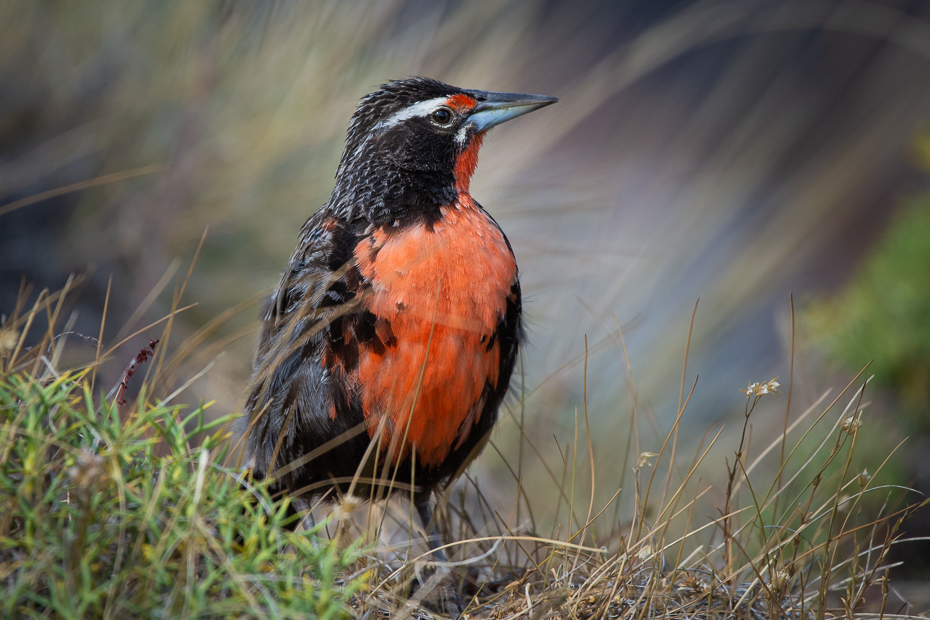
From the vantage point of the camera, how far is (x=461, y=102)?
221 cm

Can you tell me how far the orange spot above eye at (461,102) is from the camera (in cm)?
220

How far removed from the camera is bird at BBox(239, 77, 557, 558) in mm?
1861

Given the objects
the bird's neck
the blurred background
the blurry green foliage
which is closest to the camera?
the bird's neck

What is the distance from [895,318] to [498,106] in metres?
1.56

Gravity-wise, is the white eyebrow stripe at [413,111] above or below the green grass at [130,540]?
above

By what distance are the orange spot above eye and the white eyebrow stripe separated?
0.02 m

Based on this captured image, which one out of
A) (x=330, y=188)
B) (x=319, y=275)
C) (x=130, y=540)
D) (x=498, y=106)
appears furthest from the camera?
(x=330, y=188)

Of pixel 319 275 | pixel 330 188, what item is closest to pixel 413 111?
pixel 319 275

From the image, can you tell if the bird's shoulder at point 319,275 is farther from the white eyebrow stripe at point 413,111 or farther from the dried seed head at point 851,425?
the dried seed head at point 851,425

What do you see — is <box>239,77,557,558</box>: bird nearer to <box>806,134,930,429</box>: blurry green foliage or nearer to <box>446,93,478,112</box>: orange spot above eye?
<box>446,93,478,112</box>: orange spot above eye

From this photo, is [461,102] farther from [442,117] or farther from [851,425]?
[851,425]

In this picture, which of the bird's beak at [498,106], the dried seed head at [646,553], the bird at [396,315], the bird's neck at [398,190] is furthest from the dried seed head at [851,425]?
the bird's beak at [498,106]

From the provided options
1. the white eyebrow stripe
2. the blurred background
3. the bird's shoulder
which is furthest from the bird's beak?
the blurred background

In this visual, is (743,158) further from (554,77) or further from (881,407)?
(881,407)
